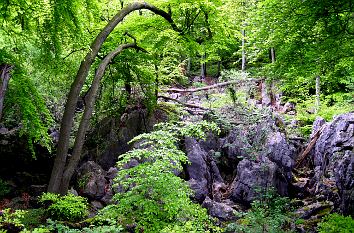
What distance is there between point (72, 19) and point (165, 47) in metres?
5.77

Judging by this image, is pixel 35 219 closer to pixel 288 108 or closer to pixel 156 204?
pixel 156 204

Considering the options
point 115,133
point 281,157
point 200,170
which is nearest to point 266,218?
point 200,170

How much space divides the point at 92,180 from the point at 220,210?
14.5 ft

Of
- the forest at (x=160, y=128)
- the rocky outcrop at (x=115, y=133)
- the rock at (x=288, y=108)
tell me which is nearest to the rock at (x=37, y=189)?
the forest at (x=160, y=128)

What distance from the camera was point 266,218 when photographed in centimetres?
801

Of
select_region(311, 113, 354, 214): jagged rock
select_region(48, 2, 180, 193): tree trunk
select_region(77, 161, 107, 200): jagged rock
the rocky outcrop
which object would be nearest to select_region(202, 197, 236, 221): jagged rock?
select_region(311, 113, 354, 214): jagged rock

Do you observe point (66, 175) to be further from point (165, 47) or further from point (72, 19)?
point (165, 47)

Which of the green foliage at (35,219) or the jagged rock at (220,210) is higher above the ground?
the green foliage at (35,219)

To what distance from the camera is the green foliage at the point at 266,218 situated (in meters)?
7.63

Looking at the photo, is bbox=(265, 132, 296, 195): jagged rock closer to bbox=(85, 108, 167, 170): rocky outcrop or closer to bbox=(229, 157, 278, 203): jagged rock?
bbox=(229, 157, 278, 203): jagged rock

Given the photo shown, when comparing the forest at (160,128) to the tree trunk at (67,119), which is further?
the tree trunk at (67,119)

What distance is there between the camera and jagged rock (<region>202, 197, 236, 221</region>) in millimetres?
9852

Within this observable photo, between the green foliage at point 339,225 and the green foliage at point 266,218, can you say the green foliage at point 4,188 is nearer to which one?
the green foliage at point 266,218

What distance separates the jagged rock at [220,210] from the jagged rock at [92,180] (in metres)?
3.52
